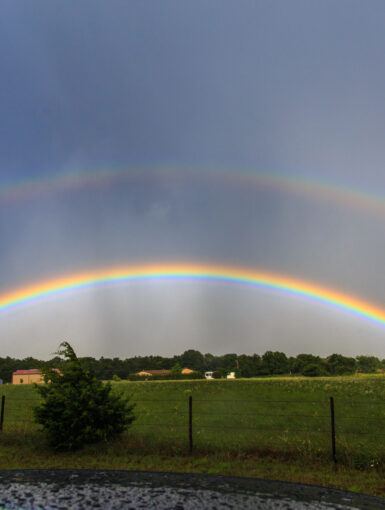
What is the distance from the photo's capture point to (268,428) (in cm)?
1817

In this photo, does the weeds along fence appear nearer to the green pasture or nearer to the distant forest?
the green pasture

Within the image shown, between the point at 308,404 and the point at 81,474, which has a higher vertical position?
the point at 81,474

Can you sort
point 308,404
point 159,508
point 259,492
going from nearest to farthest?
1. point 159,508
2. point 259,492
3. point 308,404

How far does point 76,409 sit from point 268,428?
10.0 metres

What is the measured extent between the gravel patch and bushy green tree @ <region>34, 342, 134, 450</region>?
2497mm

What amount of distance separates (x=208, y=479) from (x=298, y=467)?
7.60 ft

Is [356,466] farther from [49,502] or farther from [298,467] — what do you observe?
[49,502]

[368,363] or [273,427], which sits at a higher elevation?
[273,427]

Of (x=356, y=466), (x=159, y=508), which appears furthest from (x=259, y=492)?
(x=356, y=466)

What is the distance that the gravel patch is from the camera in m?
6.30

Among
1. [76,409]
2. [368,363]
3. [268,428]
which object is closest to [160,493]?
[76,409]

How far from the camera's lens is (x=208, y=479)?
800 cm

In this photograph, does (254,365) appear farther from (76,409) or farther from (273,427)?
(76,409)

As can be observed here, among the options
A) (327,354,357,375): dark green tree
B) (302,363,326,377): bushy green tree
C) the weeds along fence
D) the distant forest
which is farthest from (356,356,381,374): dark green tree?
the weeds along fence
